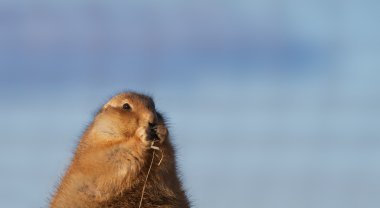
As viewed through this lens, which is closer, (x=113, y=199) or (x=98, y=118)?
(x=113, y=199)

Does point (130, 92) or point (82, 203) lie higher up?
point (130, 92)

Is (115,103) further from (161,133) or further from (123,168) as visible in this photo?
(123,168)

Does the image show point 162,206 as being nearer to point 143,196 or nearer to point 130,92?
point 143,196

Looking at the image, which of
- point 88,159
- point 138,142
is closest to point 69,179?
point 88,159

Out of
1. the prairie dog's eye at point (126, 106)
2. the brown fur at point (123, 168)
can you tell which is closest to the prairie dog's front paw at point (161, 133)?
the brown fur at point (123, 168)

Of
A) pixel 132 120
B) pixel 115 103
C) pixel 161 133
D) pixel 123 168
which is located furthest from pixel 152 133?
pixel 115 103

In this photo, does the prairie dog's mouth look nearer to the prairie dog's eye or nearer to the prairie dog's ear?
the prairie dog's eye

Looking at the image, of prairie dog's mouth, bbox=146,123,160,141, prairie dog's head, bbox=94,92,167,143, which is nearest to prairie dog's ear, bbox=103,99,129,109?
prairie dog's head, bbox=94,92,167,143
